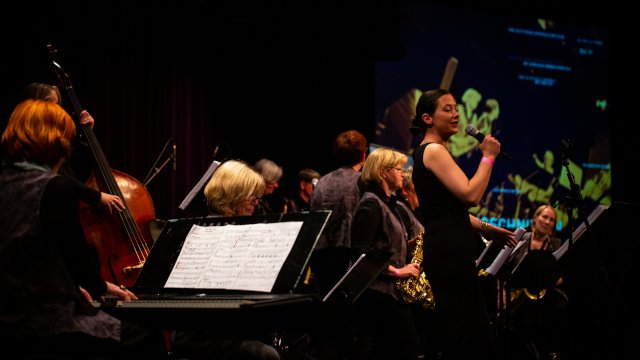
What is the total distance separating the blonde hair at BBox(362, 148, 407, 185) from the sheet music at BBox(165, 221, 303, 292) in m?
1.62

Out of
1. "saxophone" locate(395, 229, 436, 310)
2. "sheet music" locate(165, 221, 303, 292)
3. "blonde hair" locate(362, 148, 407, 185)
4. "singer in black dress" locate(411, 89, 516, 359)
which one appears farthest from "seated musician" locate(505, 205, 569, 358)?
"sheet music" locate(165, 221, 303, 292)

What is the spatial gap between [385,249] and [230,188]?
119cm

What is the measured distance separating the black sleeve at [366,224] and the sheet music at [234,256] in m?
1.42

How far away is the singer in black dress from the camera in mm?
2932

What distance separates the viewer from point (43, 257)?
6.78ft

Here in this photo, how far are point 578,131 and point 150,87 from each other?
5.02 metres

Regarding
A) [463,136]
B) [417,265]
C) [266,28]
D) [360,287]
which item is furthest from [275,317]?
[463,136]

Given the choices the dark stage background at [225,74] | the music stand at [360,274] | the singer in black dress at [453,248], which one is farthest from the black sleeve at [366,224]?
the dark stage background at [225,74]

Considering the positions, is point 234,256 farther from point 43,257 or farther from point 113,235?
point 113,235

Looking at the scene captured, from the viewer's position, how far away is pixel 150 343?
9.34ft

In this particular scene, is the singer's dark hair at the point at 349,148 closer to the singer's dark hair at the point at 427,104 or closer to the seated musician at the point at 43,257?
the singer's dark hair at the point at 427,104

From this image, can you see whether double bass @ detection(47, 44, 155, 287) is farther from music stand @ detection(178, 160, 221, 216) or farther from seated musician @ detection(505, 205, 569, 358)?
seated musician @ detection(505, 205, 569, 358)

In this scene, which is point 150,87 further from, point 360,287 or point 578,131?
point 578,131

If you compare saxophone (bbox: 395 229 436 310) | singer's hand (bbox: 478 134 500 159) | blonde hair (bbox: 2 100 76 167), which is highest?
blonde hair (bbox: 2 100 76 167)
